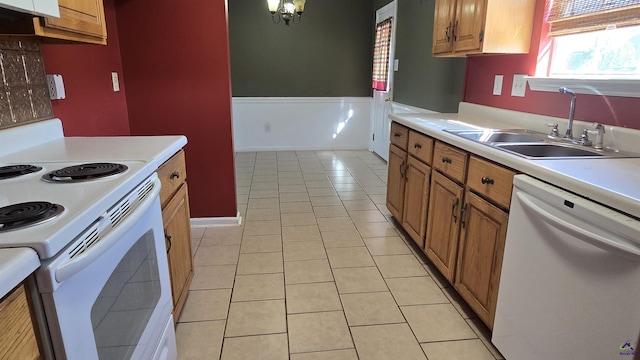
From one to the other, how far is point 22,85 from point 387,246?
7.46 ft

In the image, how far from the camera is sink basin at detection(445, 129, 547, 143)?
209cm

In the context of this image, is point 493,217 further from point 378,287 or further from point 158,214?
point 158,214

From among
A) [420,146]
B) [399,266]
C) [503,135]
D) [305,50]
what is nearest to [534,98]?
[503,135]

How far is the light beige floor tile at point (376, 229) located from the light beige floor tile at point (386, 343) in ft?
3.66

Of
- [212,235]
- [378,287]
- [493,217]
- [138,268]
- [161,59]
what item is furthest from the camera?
[212,235]

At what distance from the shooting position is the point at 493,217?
1.68m

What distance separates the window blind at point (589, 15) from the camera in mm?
1755

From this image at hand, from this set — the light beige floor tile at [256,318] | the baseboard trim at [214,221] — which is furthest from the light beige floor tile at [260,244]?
the light beige floor tile at [256,318]

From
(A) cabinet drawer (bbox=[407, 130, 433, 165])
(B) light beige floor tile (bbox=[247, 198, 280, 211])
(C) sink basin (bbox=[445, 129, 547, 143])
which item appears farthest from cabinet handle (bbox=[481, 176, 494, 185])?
(B) light beige floor tile (bbox=[247, 198, 280, 211])

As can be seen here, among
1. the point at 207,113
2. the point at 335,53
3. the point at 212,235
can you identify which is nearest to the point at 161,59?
the point at 207,113

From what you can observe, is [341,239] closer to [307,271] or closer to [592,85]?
[307,271]

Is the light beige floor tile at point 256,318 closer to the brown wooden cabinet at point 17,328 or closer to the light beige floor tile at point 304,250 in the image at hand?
the light beige floor tile at point 304,250

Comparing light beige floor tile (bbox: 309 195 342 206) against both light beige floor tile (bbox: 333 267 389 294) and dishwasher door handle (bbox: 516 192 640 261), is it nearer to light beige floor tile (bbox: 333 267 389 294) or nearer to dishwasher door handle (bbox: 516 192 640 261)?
light beige floor tile (bbox: 333 267 389 294)

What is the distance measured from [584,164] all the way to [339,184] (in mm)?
3020
